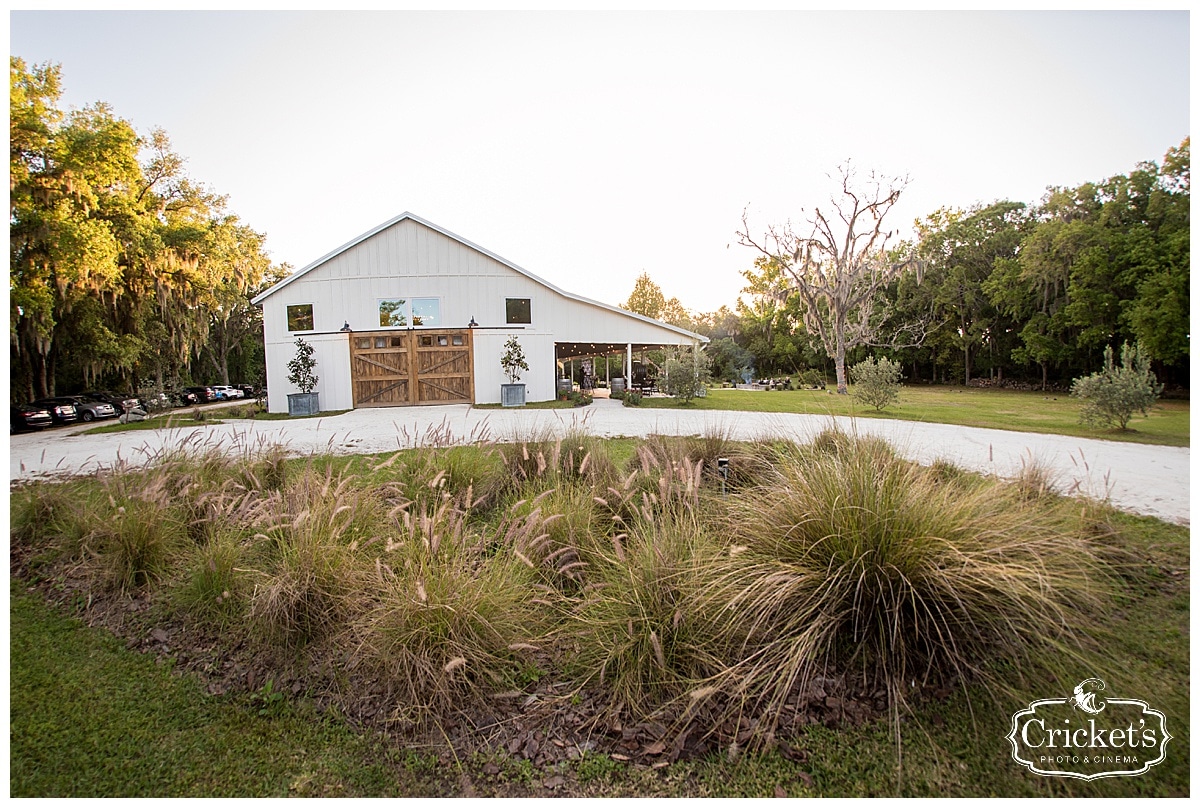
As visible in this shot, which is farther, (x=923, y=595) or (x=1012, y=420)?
(x=1012, y=420)

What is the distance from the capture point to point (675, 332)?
21906mm

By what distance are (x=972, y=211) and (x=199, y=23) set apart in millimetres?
7612

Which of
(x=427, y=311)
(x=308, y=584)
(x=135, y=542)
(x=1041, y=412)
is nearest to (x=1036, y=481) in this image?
(x=1041, y=412)

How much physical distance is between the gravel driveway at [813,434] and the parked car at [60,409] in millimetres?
3744

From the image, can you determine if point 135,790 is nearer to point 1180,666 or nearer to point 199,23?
point 1180,666

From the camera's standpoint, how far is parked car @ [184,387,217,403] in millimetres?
31616

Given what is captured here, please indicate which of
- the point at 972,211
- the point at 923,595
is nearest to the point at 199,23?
the point at 923,595

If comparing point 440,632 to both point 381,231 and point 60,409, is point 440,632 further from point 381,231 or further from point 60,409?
point 60,409

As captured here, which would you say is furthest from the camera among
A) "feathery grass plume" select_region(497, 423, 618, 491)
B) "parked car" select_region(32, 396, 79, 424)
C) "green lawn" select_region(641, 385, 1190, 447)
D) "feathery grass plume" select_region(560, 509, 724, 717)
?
"parked car" select_region(32, 396, 79, 424)

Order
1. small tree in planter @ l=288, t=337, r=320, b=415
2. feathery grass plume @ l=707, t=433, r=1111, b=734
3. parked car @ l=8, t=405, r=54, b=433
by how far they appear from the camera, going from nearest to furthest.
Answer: feathery grass plume @ l=707, t=433, r=1111, b=734 → parked car @ l=8, t=405, r=54, b=433 → small tree in planter @ l=288, t=337, r=320, b=415

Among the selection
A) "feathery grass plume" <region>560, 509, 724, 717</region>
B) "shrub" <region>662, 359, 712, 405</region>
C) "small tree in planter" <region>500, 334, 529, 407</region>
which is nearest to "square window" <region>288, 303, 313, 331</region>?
"small tree in planter" <region>500, 334, 529, 407</region>

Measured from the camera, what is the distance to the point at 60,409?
701 inches

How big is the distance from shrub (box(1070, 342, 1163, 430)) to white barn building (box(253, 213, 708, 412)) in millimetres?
16437

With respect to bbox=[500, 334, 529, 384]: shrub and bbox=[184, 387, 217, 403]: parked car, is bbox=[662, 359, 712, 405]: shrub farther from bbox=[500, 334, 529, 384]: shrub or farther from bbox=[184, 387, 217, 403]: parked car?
bbox=[184, 387, 217, 403]: parked car
